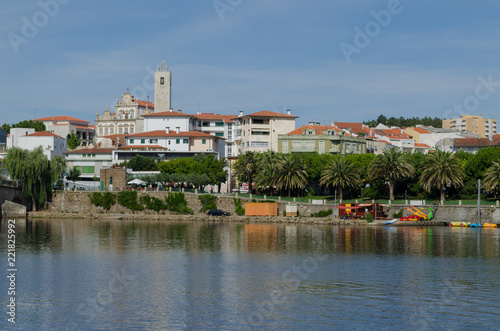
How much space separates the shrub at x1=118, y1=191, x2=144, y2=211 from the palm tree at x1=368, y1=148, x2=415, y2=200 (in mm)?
33743

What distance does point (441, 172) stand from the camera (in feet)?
305

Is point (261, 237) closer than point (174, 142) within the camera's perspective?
Yes

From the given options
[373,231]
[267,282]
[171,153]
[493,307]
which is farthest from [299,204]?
[493,307]

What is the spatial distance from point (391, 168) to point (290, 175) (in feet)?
47.2

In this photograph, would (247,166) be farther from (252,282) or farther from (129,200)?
(252,282)

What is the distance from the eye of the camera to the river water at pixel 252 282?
34031mm

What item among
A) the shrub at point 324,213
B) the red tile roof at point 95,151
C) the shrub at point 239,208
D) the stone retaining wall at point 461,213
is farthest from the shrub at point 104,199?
the stone retaining wall at point 461,213

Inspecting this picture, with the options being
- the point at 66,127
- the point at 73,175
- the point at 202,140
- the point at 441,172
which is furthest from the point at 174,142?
the point at 66,127

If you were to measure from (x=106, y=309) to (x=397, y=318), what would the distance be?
14937mm

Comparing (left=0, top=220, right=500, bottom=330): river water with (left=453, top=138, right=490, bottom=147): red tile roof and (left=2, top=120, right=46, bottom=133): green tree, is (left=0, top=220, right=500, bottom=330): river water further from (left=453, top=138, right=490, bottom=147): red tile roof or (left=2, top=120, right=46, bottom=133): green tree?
(left=2, top=120, right=46, bottom=133): green tree

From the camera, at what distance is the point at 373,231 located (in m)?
79.3

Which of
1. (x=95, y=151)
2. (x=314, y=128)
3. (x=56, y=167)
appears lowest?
(x=56, y=167)

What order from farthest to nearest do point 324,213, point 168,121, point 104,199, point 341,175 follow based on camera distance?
1. point 168,121
2. point 104,199
3. point 341,175
4. point 324,213

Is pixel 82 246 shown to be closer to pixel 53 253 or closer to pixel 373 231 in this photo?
pixel 53 253
